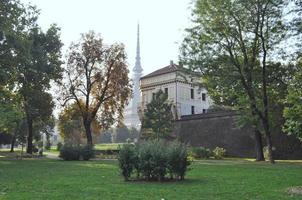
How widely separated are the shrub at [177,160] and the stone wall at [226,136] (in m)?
27.0

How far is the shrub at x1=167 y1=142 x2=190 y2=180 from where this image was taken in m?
15.5

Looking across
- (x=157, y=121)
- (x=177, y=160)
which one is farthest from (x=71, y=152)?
(x=177, y=160)

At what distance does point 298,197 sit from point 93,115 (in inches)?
1429

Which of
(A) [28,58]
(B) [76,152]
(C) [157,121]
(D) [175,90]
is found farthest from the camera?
(D) [175,90]

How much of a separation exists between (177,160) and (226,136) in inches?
1317

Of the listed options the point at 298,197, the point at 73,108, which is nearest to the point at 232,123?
the point at 73,108

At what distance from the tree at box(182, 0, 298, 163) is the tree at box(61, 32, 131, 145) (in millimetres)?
15100

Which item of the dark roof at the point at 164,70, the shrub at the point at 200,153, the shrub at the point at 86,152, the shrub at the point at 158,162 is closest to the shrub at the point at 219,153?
the shrub at the point at 200,153

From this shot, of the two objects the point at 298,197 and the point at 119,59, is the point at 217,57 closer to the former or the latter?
the point at 119,59

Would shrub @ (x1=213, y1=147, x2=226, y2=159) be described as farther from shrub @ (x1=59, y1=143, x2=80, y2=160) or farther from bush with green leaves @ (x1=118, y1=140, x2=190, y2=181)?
bush with green leaves @ (x1=118, y1=140, x2=190, y2=181)

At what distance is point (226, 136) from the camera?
48125 millimetres

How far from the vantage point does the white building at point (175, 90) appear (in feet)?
217

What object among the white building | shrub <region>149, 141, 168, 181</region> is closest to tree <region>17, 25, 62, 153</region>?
shrub <region>149, 141, 168, 181</region>

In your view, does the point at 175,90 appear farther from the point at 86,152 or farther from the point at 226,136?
the point at 86,152
